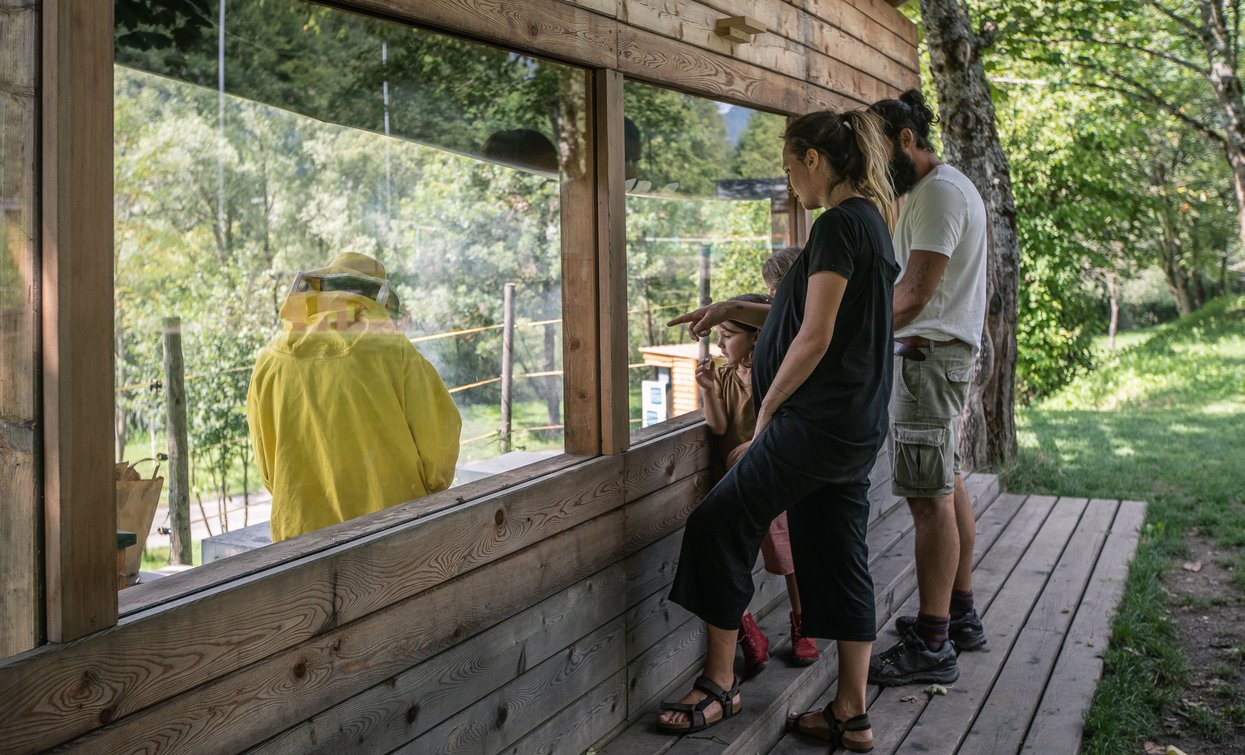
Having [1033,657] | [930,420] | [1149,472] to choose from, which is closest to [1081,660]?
[1033,657]

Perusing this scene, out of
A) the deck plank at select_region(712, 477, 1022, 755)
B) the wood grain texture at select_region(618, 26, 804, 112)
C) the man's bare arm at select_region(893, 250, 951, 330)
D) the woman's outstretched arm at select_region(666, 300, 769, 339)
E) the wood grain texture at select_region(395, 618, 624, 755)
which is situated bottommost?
the deck plank at select_region(712, 477, 1022, 755)

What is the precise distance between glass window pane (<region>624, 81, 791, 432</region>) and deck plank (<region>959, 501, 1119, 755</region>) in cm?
143

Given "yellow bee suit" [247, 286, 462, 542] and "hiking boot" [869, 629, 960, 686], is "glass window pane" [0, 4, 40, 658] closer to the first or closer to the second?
"yellow bee suit" [247, 286, 462, 542]

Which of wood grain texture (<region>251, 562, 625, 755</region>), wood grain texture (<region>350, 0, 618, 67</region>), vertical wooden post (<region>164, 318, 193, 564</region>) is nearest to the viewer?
wood grain texture (<region>251, 562, 625, 755</region>)

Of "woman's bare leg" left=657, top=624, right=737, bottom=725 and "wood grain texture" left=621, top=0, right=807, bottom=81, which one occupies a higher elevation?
"wood grain texture" left=621, top=0, right=807, bottom=81

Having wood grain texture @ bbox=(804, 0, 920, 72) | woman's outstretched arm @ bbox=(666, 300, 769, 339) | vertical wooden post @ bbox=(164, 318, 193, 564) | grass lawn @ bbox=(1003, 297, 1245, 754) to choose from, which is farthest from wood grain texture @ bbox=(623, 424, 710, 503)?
wood grain texture @ bbox=(804, 0, 920, 72)

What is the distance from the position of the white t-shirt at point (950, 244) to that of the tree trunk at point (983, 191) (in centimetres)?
350

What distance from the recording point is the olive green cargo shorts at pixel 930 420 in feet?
11.6

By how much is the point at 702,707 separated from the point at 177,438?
5.90 ft

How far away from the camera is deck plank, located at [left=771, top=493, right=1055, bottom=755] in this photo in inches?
129

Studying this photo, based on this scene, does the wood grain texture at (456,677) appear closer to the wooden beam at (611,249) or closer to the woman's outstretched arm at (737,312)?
the wooden beam at (611,249)

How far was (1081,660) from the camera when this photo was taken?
393 centimetres

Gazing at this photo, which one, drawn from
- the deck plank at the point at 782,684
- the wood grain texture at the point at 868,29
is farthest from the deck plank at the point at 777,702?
the wood grain texture at the point at 868,29

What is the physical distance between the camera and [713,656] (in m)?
3.06
